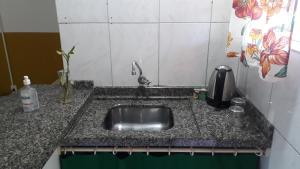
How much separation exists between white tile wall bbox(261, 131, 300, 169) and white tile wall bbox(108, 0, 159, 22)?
0.92 meters

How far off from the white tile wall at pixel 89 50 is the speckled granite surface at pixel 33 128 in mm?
158

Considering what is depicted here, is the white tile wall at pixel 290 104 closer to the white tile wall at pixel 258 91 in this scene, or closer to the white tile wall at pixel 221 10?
the white tile wall at pixel 258 91

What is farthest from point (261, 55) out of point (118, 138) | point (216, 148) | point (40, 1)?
point (40, 1)

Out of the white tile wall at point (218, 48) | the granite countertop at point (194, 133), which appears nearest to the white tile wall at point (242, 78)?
the white tile wall at point (218, 48)

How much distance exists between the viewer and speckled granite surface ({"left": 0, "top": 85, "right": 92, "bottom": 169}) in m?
0.78

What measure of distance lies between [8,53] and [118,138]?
241cm

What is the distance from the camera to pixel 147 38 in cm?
143

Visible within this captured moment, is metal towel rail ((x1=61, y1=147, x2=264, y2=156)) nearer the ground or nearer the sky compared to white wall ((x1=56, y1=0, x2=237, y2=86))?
nearer the ground

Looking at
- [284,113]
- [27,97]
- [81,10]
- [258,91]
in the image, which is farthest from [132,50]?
[284,113]

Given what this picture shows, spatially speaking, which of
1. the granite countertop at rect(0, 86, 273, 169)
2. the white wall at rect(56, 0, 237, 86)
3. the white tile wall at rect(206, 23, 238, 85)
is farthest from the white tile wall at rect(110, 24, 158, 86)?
the white tile wall at rect(206, 23, 238, 85)

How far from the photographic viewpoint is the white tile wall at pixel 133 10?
137 centimetres

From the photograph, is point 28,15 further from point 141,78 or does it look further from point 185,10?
point 185,10

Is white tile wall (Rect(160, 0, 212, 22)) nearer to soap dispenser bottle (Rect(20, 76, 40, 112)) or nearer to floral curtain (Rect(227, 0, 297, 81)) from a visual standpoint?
floral curtain (Rect(227, 0, 297, 81))

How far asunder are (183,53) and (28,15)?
2.15 meters
